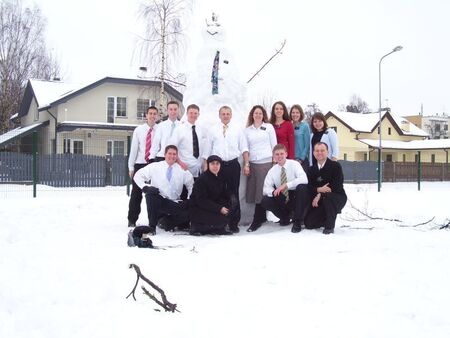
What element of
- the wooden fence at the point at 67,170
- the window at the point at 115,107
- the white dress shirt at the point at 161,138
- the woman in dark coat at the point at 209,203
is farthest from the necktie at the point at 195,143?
the window at the point at 115,107

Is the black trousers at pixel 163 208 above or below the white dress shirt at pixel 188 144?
below

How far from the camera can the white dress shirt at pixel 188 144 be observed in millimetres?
6570

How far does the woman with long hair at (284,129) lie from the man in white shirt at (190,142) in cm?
109

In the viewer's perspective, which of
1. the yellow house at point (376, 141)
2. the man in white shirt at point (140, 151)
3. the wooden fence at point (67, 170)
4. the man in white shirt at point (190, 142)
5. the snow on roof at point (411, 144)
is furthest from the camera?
the yellow house at point (376, 141)

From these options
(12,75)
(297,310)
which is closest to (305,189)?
(297,310)

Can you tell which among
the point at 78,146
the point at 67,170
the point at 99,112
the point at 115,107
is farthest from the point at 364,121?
the point at 67,170

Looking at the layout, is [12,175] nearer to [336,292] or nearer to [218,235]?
[218,235]

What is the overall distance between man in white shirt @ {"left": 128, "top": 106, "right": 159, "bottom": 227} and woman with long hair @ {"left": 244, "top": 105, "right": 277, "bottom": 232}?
4.43ft

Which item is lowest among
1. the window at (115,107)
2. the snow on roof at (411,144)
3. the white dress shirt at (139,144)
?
the white dress shirt at (139,144)

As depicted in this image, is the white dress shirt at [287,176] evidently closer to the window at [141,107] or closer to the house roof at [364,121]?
the window at [141,107]

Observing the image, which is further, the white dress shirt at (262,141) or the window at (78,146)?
the window at (78,146)

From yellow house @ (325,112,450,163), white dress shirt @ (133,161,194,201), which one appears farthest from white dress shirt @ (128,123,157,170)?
yellow house @ (325,112,450,163)

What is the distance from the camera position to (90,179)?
16.6 metres

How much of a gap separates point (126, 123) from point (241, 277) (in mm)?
22492
